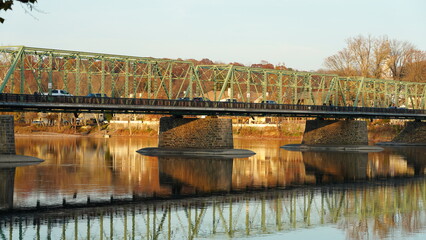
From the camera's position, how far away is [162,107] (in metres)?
91.8

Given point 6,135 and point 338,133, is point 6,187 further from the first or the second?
point 338,133

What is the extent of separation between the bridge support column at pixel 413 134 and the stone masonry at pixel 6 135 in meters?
92.4

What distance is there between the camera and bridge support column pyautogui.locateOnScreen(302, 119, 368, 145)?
121 m

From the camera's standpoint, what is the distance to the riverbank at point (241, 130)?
516 feet

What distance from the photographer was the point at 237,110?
10075cm

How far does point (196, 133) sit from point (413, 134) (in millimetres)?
63231

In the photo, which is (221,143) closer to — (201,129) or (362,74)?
(201,129)

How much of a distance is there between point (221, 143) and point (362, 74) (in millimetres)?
77828

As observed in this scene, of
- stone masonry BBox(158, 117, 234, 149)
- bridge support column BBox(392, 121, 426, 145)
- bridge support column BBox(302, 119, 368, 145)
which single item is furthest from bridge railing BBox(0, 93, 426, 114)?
bridge support column BBox(392, 121, 426, 145)

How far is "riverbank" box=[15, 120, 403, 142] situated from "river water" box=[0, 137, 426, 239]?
79927mm

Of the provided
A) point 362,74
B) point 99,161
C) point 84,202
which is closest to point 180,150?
point 99,161

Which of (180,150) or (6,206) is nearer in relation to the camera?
(6,206)

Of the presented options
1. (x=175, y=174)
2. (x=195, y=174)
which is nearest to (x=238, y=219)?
(x=175, y=174)

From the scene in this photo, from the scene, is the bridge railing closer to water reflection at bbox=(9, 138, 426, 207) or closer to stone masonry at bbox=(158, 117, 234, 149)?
stone masonry at bbox=(158, 117, 234, 149)
